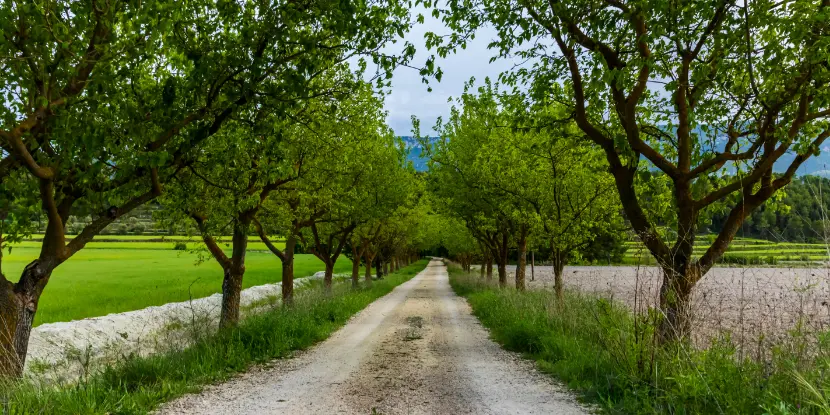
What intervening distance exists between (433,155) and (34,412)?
22.7m

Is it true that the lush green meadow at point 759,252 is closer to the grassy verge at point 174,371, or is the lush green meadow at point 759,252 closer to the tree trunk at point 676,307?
the tree trunk at point 676,307

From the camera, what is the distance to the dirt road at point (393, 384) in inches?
247

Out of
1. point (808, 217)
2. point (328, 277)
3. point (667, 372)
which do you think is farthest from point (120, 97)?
point (328, 277)

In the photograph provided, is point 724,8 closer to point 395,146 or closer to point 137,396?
point 137,396

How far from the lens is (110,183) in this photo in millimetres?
7074

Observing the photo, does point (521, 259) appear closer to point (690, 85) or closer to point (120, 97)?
point (690, 85)

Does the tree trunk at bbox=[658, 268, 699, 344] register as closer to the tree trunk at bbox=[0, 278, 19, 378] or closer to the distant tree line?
the distant tree line

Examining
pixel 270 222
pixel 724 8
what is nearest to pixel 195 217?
pixel 270 222

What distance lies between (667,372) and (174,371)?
7487 mm

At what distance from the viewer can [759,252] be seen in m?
6.40

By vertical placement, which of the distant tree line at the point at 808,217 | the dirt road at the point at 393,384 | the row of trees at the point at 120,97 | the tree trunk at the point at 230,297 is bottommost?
the dirt road at the point at 393,384

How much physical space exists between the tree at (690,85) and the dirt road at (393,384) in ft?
7.83

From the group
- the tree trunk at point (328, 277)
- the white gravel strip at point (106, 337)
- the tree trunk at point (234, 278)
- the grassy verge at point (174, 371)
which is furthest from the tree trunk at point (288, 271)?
the tree trunk at point (234, 278)

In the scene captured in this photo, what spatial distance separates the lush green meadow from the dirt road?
2443 millimetres
